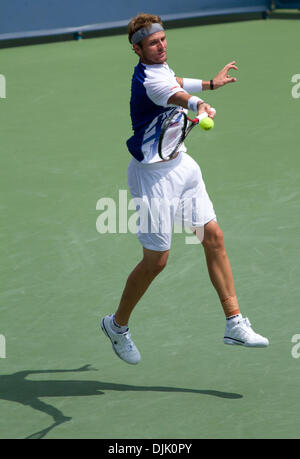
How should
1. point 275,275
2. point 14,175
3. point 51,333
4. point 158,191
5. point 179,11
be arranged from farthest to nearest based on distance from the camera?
point 179,11
point 14,175
point 275,275
point 51,333
point 158,191

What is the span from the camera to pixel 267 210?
25.8 feet

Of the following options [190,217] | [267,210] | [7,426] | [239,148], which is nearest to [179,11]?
[239,148]

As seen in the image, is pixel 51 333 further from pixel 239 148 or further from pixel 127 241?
pixel 239 148

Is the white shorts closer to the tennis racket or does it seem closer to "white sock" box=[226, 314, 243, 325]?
the tennis racket

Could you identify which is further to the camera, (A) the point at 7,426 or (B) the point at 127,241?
(B) the point at 127,241

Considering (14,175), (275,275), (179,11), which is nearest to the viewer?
(275,275)

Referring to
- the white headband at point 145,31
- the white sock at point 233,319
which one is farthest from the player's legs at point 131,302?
the white headband at point 145,31

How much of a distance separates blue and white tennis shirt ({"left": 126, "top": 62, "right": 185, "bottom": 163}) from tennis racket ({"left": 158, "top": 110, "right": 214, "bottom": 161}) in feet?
0.10

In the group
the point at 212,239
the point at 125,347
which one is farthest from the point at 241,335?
the point at 125,347

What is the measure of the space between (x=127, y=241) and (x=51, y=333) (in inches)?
62.6

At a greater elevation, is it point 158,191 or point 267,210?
point 158,191

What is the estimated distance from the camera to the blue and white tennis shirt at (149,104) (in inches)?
202

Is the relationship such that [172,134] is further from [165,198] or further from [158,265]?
[158,265]

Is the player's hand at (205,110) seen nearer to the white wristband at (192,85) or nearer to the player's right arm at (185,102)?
the player's right arm at (185,102)
